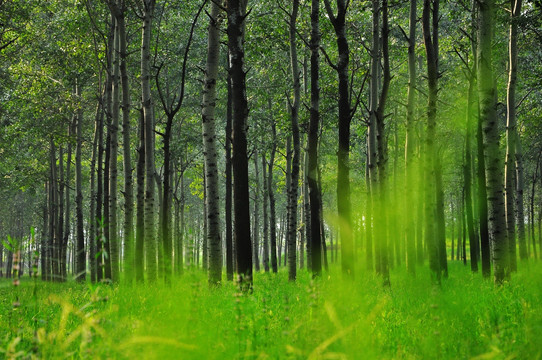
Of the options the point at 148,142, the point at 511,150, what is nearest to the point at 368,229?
the point at 511,150

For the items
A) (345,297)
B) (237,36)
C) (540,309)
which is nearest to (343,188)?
(237,36)

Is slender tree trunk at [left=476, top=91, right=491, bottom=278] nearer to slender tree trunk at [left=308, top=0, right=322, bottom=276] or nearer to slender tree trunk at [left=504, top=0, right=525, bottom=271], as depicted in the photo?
slender tree trunk at [left=504, top=0, right=525, bottom=271]

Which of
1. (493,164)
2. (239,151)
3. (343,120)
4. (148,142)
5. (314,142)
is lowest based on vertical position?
(493,164)

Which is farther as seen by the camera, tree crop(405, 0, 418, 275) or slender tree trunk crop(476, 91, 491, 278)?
tree crop(405, 0, 418, 275)

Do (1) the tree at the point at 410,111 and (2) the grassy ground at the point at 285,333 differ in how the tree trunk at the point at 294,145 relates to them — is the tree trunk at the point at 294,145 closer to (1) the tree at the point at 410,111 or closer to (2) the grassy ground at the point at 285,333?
(1) the tree at the point at 410,111

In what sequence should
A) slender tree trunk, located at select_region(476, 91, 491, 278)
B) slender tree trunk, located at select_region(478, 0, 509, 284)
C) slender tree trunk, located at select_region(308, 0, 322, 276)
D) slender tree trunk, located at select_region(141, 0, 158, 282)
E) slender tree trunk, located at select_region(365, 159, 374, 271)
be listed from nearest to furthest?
slender tree trunk, located at select_region(478, 0, 509, 284) → slender tree trunk, located at select_region(308, 0, 322, 276) → slender tree trunk, located at select_region(141, 0, 158, 282) → slender tree trunk, located at select_region(476, 91, 491, 278) → slender tree trunk, located at select_region(365, 159, 374, 271)

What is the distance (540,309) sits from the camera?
16.0 ft

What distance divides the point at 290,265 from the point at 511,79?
906 cm

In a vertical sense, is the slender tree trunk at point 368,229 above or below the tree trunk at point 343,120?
below

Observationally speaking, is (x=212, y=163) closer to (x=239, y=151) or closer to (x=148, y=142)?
(x=239, y=151)

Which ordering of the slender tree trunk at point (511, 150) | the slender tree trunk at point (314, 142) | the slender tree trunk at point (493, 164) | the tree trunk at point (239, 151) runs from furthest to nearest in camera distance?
the slender tree trunk at point (511, 150), the slender tree trunk at point (314, 142), the tree trunk at point (239, 151), the slender tree trunk at point (493, 164)

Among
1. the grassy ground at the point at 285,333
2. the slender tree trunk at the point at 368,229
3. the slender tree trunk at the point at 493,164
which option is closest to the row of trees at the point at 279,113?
the slender tree trunk at the point at 493,164

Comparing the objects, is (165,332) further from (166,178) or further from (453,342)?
(166,178)

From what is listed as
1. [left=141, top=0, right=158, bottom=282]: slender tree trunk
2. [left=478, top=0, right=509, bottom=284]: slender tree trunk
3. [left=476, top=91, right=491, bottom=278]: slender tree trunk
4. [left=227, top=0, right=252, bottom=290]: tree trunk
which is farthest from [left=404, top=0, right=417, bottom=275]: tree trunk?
[left=141, top=0, right=158, bottom=282]: slender tree trunk
